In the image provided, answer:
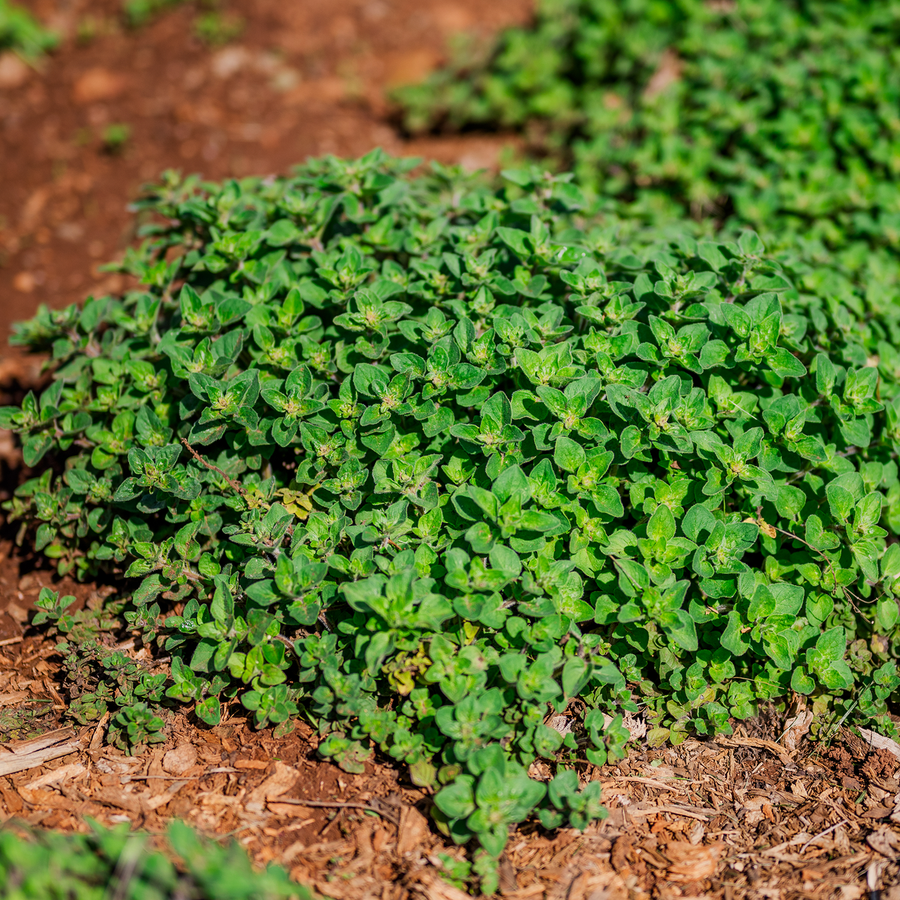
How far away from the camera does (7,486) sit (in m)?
4.69

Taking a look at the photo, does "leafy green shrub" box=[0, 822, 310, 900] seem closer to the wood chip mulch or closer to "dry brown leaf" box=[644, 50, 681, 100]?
the wood chip mulch

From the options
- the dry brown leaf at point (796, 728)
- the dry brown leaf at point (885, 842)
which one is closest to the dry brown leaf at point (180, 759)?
the dry brown leaf at point (796, 728)

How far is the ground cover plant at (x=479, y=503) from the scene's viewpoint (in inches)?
128

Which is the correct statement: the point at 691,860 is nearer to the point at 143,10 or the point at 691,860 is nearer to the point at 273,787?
the point at 273,787

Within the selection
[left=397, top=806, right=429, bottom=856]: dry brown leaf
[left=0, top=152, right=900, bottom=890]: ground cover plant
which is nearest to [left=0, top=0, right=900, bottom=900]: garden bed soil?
[left=397, top=806, right=429, bottom=856]: dry brown leaf

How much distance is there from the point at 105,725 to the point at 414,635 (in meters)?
1.52

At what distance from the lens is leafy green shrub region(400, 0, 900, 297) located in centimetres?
554

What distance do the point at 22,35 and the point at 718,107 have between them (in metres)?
6.51

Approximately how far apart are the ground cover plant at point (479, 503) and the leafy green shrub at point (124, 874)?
857 millimetres

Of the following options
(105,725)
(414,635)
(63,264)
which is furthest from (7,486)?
(414,635)

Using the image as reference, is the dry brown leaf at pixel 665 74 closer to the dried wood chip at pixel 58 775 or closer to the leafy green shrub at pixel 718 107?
the leafy green shrub at pixel 718 107

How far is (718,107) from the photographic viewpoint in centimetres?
596

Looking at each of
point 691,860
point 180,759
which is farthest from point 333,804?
point 691,860

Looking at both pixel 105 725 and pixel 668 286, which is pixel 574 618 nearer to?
pixel 668 286
